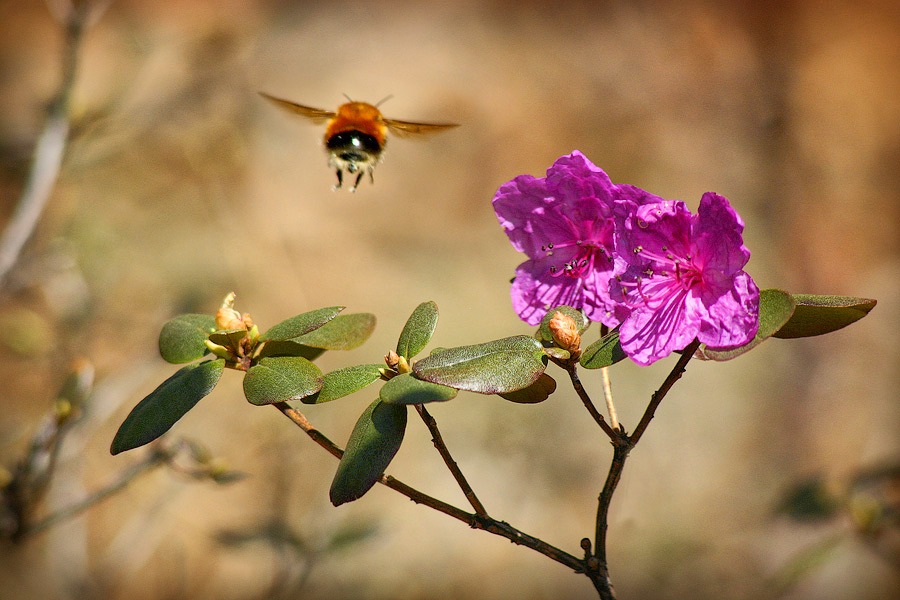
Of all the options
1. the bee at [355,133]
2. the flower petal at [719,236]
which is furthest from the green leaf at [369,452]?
the bee at [355,133]

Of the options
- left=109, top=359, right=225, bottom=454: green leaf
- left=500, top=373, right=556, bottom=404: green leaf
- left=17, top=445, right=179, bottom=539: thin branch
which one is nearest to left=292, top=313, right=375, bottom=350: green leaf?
left=109, top=359, right=225, bottom=454: green leaf

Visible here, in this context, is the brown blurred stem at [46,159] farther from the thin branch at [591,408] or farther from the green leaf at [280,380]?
the thin branch at [591,408]

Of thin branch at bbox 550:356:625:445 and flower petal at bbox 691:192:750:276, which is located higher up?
flower petal at bbox 691:192:750:276

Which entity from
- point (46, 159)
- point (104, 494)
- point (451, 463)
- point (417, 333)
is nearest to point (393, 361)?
point (417, 333)

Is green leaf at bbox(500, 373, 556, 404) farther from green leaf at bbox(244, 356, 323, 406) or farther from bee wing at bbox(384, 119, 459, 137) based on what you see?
bee wing at bbox(384, 119, 459, 137)

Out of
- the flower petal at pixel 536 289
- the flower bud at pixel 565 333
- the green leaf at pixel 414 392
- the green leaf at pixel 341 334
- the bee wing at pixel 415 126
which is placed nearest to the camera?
the green leaf at pixel 414 392

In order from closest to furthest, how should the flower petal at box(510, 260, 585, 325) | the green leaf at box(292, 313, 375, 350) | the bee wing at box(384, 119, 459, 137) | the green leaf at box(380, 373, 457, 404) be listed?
the green leaf at box(380, 373, 457, 404), the green leaf at box(292, 313, 375, 350), the flower petal at box(510, 260, 585, 325), the bee wing at box(384, 119, 459, 137)
